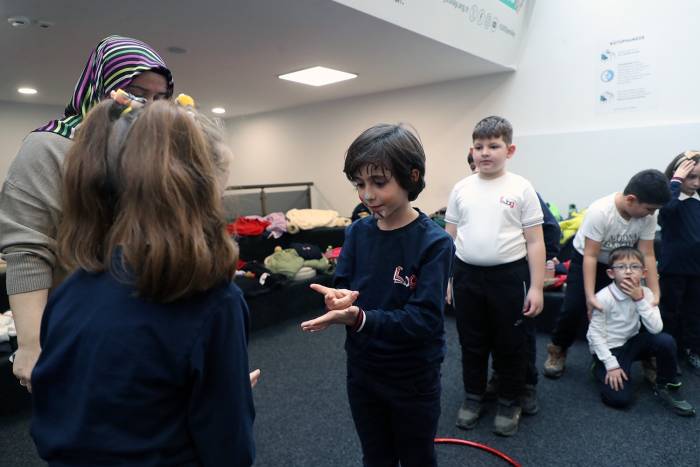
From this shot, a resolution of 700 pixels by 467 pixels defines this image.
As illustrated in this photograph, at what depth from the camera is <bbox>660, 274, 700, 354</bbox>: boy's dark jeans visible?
2.44m

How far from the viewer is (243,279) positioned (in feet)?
11.6

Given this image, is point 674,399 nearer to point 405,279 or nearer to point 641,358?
point 641,358

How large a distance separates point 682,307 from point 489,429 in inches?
61.1

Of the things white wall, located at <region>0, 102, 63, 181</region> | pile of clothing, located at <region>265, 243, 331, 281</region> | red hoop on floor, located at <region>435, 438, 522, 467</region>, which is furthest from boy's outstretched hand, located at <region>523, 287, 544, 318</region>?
white wall, located at <region>0, 102, 63, 181</region>

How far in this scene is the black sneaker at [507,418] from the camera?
187cm

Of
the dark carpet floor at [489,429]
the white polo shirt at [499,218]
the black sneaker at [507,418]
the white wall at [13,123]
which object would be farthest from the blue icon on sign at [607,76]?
the white wall at [13,123]

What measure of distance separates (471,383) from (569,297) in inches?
33.4

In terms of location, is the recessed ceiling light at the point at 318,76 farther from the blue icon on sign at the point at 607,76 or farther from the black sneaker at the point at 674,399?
the black sneaker at the point at 674,399

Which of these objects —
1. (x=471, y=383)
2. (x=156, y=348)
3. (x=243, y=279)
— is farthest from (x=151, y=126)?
(x=243, y=279)

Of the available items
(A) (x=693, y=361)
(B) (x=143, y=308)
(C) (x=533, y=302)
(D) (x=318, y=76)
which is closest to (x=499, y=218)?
(C) (x=533, y=302)

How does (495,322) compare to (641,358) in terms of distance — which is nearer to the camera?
(495,322)

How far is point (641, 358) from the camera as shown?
2.17 m

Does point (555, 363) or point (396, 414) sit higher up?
point (396, 414)

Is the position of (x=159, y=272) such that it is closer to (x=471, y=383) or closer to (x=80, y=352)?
(x=80, y=352)
